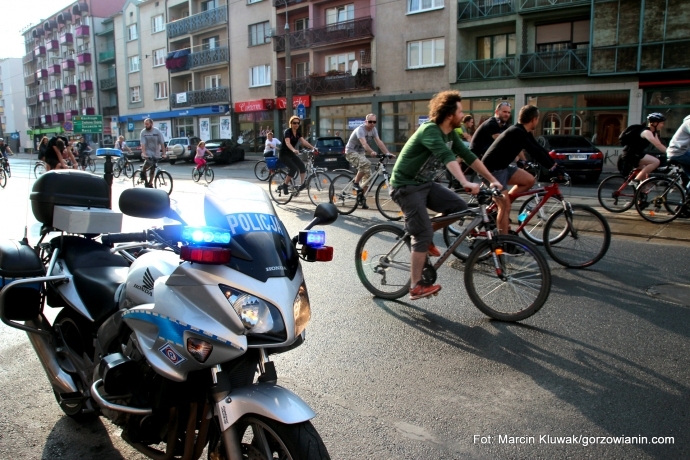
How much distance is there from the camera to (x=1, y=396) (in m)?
3.67

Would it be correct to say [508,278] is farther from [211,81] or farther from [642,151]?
[211,81]

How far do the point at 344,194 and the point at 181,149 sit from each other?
82.6 feet

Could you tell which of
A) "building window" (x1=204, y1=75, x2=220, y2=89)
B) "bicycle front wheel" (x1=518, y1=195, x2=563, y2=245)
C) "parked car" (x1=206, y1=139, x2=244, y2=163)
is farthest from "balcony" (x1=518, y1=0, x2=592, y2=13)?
"building window" (x1=204, y1=75, x2=220, y2=89)

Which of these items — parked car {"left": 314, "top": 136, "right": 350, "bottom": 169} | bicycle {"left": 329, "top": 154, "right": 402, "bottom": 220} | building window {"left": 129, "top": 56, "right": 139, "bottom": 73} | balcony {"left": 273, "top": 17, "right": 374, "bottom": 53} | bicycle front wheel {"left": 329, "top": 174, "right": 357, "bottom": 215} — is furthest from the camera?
building window {"left": 129, "top": 56, "right": 139, "bottom": 73}

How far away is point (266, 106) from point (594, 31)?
856 inches

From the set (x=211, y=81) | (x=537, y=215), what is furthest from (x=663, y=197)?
(x=211, y=81)

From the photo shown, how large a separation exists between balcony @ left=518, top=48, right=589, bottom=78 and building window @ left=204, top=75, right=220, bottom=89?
1019 inches

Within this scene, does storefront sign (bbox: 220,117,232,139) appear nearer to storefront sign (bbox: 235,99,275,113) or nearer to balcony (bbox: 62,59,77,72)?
storefront sign (bbox: 235,99,275,113)

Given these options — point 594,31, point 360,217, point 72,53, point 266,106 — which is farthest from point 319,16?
point 72,53

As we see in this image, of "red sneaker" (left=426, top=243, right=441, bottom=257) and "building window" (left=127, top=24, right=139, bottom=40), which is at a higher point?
"building window" (left=127, top=24, right=139, bottom=40)

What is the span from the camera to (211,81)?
1805 inches

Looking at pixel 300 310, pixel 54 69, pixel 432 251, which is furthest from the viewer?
pixel 54 69

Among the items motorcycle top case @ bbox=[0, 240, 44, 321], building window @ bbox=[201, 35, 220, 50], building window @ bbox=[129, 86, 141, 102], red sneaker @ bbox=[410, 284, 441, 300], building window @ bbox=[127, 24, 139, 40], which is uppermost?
building window @ bbox=[127, 24, 139, 40]

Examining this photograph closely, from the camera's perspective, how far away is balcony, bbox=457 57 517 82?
28.1 m
